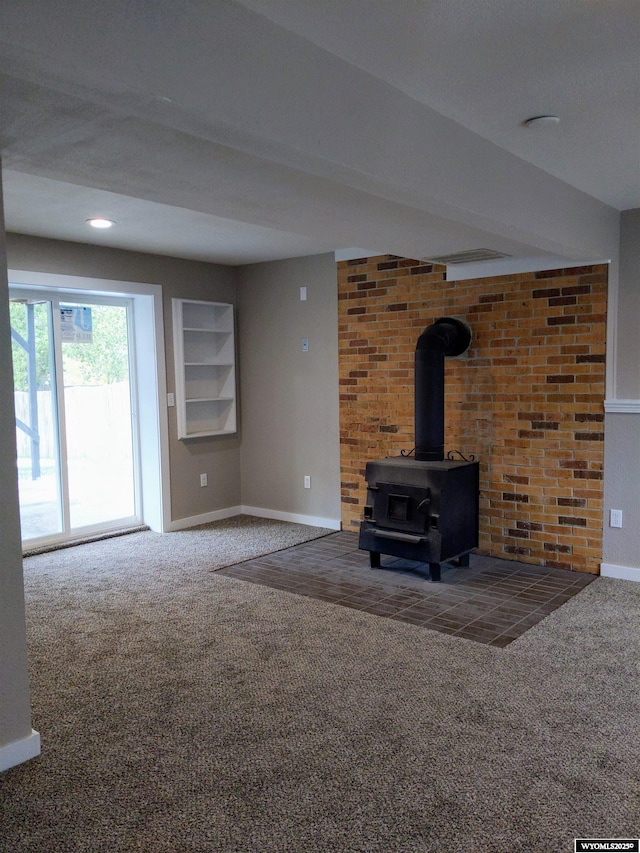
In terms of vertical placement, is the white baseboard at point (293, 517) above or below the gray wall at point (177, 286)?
below

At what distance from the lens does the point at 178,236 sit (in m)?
4.63

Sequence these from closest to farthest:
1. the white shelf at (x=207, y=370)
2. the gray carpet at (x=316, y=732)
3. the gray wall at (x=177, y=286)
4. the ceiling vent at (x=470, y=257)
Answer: the gray carpet at (x=316, y=732), the ceiling vent at (x=470, y=257), the gray wall at (x=177, y=286), the white shelf at (x=207, y=370)

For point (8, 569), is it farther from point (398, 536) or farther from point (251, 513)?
point (251, 513)

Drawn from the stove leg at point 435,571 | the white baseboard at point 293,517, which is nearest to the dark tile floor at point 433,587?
the stove leg at point 435,571

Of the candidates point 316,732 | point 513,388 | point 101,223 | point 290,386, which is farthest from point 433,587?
point 101,223

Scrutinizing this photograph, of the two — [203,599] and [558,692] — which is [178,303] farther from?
[558,692]

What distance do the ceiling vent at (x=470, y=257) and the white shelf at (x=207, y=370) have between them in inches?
90.3

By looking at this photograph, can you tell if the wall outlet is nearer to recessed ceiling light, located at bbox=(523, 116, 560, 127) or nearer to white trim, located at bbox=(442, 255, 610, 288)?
white trim, located at bbox=(442, 255, 610, 288)

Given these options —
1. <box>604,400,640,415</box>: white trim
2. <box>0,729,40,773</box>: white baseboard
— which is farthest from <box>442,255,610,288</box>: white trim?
<box>0,729,40,773</box>: white baseboard

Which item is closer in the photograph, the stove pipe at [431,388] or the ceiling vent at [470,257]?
the ceiling vent at [470,257]

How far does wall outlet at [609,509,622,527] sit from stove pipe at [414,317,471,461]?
1107mm

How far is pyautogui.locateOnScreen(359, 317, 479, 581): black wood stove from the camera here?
4121mm

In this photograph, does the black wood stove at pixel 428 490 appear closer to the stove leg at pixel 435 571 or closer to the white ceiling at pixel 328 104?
the stove leg at pixel 435 571

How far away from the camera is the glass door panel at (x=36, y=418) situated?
16.0ft
